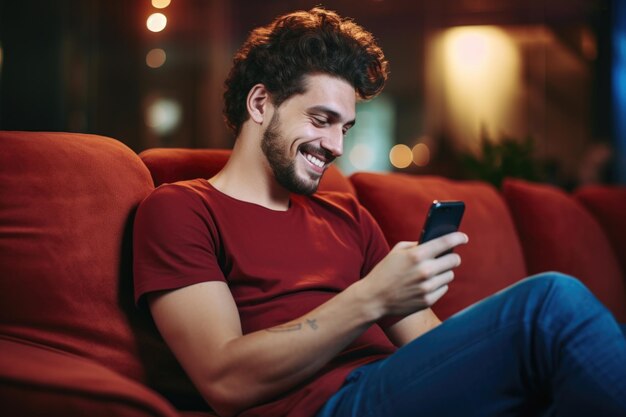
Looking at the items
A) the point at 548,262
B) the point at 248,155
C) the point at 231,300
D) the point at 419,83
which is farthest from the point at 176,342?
the point at 419,83

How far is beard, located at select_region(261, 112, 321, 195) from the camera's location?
5.00ft

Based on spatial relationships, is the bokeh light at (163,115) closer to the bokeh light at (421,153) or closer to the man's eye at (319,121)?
the bokeh light at (421,153)

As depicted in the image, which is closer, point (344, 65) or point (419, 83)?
point (344, 65)

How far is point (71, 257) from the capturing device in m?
1.32

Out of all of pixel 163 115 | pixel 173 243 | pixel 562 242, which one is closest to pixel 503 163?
pixel 562 242

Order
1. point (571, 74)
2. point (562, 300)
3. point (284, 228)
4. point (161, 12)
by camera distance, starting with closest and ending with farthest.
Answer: point (562, 300) < point (284, 228) < point (161, 12) < point (571, 74)

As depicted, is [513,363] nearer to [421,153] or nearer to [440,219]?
[440,219]

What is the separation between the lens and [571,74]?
6.23 metres

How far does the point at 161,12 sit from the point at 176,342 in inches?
194

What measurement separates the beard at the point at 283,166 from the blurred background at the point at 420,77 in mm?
3353

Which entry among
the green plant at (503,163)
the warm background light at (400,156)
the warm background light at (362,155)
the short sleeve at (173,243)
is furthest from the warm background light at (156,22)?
the short sleeve at (173,243)

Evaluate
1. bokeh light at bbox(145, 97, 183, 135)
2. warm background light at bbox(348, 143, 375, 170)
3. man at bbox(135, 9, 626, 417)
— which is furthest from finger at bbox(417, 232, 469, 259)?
warm background light at bbox(348, 143, 375, 170)

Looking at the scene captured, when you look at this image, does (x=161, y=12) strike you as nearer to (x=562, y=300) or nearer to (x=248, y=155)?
(x=248, y=155)

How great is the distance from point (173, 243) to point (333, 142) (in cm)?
44
